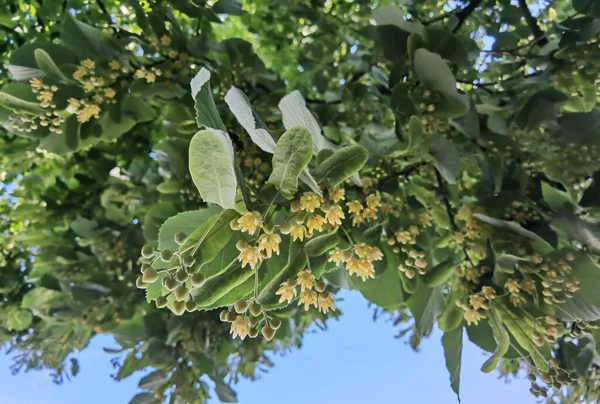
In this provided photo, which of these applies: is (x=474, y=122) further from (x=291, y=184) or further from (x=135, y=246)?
(x=135, y=246)

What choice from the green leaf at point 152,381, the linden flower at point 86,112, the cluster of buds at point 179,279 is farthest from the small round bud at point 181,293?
the green leaf at point 152,381

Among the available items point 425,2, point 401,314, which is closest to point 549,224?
point 425,2

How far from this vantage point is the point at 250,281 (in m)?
0.67

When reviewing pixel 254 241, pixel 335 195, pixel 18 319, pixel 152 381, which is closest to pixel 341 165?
pixel 335 195

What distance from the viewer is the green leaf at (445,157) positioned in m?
0.95

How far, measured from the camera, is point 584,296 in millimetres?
904

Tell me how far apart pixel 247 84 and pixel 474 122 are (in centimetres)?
62

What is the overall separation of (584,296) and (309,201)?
62 centimetres

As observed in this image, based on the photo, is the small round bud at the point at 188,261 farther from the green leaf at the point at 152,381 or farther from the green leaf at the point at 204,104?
the green leaf at the point at 152,381

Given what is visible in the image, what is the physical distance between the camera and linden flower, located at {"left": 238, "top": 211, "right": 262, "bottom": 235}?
0.57m

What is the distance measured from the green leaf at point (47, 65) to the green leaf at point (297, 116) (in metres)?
0.68

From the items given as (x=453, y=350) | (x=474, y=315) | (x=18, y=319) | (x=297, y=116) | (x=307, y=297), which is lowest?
(x=18, y=319)

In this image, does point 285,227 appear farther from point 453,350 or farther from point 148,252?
point 453,350

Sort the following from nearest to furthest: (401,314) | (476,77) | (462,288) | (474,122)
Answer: (462,288)
(474,122)
(476,77)
(401,314)
